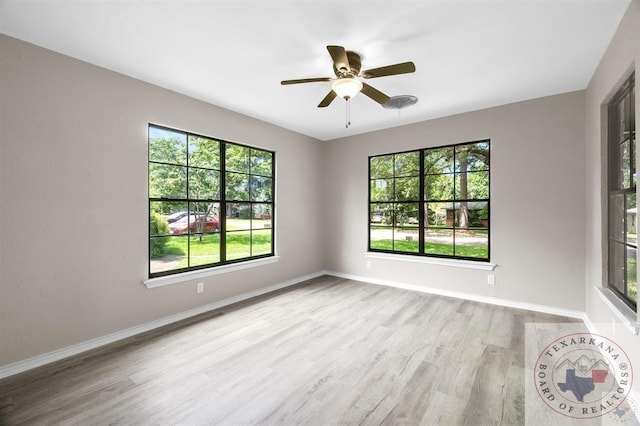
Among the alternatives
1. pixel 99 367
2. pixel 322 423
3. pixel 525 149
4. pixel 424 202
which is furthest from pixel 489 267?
pixel 99 367

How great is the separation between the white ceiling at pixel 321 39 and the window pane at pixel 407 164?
1.40 m

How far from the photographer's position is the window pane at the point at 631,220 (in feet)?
6.68

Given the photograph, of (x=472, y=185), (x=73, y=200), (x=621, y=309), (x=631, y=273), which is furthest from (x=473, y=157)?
(x=73, y=200)

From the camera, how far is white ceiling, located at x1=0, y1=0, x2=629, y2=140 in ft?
6.28

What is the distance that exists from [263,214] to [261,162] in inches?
33.5

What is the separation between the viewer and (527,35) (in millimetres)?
2197

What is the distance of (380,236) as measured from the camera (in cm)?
499

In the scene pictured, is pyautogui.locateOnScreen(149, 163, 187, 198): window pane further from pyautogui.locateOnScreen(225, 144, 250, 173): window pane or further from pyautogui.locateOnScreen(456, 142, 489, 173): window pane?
pyautogui.locateOnScreen(456, 142, 489, 173): window pane

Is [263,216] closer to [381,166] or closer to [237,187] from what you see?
[237,187]

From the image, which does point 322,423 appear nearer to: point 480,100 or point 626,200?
point 626,200

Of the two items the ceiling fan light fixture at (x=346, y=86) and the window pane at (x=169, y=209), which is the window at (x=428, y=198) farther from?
the window pane at (x=169, y=209)

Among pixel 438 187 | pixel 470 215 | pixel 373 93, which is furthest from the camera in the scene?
pixel 470 215

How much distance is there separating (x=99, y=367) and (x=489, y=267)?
178 inches

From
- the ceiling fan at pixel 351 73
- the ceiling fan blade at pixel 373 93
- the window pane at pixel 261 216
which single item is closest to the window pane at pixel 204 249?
the window pane at pixel 261 216
